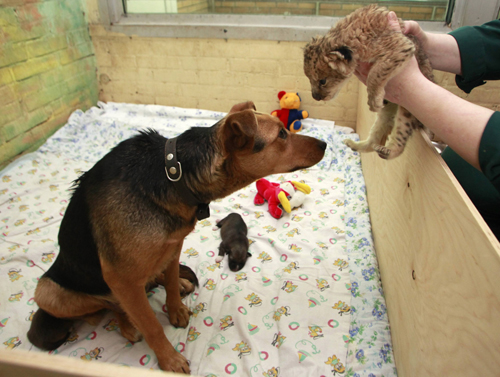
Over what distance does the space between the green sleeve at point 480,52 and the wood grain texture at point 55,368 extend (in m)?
2.05

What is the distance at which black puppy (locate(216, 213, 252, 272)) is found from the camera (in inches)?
98.6

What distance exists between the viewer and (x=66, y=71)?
4500 mm

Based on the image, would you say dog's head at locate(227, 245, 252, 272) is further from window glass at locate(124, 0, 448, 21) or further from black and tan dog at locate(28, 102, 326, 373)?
window glass at locate(124, 0, 448, 21)

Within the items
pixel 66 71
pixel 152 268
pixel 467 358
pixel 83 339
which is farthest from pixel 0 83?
pixel 467 358

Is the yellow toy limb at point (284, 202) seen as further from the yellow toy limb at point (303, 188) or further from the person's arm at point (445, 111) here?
the person's arm at point (445, 111)

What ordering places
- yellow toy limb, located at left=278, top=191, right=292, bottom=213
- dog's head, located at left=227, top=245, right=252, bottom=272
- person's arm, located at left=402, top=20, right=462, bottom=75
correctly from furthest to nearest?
yellow toy limb, located at left=278, top=191, right=292, bottom=213, dog's head, located at left=227, top=245, right=252, bottom=272, person's arm, located at left=402, top=20, right=462, bottom=75

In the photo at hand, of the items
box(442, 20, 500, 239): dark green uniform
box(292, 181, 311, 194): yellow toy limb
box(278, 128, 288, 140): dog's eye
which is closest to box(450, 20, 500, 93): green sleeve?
box(442, 20, 500, 239): dark green uniform

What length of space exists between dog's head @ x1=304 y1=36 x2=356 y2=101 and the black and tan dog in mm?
434

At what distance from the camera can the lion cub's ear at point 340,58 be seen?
5.75 feet

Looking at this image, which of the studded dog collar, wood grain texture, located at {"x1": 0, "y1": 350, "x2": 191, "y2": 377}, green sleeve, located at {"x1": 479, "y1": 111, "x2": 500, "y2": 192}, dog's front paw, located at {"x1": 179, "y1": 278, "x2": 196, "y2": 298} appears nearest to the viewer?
wood grain texture, located at {"x1": 0, "y1": 350, "x2": 191, "y2": 377}

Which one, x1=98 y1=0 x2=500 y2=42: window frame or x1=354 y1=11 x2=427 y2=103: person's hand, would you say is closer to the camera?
x1=354 y1=11 x2=427 y2=103: person's hand

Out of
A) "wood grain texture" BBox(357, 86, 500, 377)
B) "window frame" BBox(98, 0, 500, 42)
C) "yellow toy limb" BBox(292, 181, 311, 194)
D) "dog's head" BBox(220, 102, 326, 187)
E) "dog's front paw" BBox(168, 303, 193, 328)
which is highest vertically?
"window frame" BBox(98, 0, 500, 42)

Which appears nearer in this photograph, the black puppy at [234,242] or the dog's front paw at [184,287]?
the dog's front paw at [184,287]

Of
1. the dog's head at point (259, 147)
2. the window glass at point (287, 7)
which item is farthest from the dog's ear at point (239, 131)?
the window glass at point (287, 7)
